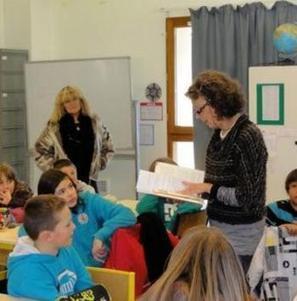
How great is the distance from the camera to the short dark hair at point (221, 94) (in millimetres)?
2688

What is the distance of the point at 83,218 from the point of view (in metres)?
3.30

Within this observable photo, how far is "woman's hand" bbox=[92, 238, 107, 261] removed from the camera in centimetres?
313

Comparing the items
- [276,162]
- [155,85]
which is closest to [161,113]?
[155,85]

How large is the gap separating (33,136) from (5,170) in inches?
92.5


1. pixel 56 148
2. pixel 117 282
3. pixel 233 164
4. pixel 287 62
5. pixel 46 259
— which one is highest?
pixel 287 62

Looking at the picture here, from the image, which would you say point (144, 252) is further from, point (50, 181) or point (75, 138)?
point (75, 138)

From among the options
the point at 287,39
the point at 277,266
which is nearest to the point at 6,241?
the point at 277,266

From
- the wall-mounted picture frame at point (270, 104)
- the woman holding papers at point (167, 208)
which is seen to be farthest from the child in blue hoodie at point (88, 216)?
the wall-mounted picture frame at point (270, 104)

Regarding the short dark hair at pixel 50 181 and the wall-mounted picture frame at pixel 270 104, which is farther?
the wall-mounted picture frame at pixel 270 104

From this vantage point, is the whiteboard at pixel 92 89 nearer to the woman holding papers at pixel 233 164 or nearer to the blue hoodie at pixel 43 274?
the woman holding papers at pixel 233 164

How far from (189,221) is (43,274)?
A: 1.32m

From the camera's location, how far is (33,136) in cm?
657

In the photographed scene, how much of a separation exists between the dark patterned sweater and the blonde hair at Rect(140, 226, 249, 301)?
3.29ft

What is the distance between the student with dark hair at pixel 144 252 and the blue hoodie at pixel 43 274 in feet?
0.95
